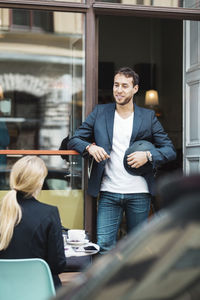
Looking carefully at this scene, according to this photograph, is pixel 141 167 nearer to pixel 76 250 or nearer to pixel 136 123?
pixel 136 123

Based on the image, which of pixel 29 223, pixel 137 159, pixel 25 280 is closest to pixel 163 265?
pixel 25 280

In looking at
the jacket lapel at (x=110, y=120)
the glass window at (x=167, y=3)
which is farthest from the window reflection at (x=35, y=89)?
the jacket lapel at (x=110, y=120)

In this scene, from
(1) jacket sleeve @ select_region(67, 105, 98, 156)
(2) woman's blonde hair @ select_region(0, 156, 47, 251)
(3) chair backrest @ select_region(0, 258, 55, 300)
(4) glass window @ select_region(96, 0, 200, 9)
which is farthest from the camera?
(4) glass window @ select_region(96, 0, 200, 9)

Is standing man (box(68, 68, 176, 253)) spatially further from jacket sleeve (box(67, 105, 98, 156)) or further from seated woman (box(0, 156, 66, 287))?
seated woman (box(0, 156, 66, 287))

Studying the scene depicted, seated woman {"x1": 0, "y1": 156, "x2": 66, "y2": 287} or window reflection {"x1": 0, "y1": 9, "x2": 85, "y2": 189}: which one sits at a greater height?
window reflection {"x1": 0, "y1": 9, "x2": 85, "y2": 189}

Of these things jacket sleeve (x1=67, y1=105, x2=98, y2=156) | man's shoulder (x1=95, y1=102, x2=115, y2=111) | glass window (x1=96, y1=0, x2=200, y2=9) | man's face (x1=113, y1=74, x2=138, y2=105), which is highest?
glass window (x1=96, y1=0, x2=200, y2=9)

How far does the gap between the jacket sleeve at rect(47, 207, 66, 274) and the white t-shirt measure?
1.46m

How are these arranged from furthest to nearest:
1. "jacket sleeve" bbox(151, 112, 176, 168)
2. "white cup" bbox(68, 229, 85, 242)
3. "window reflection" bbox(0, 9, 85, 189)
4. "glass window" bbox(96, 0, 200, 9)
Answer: "window reflection" bbox(0, 9, 85, 189) < "glass window" bbox(96, 0, 200, 9) < "jacket sleeve" bbox(151, 112, 176, 168) < "white cup" bbox(68, 229, 85, 242)

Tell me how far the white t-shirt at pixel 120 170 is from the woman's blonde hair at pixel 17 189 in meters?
1.45

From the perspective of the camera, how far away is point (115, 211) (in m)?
4.50

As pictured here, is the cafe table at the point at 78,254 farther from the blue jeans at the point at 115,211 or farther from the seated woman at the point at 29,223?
the blue jeans at the point at 115,211

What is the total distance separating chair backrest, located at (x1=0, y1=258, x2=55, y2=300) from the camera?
8.58ft

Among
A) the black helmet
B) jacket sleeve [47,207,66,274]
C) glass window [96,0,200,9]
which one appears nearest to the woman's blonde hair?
jacket sleeve [47,207,66,274]

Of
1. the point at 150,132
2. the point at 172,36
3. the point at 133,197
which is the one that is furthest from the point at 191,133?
the point at 172,36
